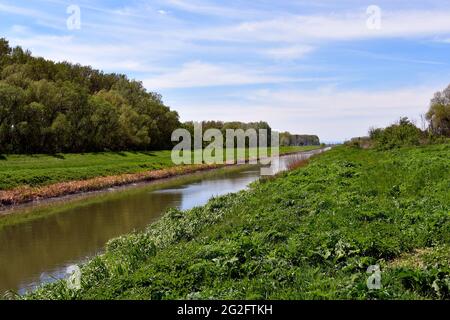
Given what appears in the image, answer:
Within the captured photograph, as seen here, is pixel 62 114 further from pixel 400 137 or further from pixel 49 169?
pixel 400 137

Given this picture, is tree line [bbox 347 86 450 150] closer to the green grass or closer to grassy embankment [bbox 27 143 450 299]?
the green grass

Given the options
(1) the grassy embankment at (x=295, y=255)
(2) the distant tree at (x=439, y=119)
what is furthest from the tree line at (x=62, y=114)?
(2) the distant tree at (x=439, y=119)

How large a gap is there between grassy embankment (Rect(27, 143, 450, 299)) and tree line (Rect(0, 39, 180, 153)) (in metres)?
45.6

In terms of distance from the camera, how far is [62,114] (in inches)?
2559

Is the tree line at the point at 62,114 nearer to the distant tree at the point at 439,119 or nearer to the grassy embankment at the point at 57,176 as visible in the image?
the grassy embankment at the point at 57,176

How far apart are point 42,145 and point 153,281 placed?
5807cm

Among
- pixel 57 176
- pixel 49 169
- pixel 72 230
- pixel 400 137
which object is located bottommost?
pixel 72 230

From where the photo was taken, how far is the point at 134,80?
118688mm

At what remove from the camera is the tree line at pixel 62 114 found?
2243 inches

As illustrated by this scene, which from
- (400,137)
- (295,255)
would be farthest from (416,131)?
(295,255)

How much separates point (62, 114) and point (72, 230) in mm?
46377

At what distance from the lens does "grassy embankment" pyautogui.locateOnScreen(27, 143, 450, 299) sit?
7.88 meters

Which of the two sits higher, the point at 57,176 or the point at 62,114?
the point at 62,114

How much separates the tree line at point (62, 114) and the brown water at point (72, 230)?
24.3m
